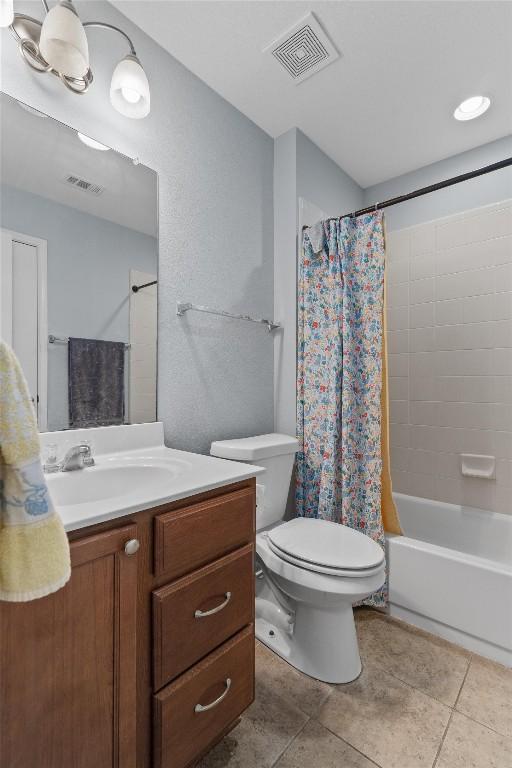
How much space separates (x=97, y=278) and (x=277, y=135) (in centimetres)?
144

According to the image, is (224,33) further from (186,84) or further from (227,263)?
(227,263)

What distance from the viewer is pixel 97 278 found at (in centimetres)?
127

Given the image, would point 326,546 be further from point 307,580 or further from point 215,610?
point 215,610

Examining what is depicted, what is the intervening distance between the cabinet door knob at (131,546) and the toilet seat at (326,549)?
72 centimetres

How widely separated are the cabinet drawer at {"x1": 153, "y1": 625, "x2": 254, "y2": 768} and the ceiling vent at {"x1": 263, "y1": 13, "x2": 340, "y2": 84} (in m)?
2.14

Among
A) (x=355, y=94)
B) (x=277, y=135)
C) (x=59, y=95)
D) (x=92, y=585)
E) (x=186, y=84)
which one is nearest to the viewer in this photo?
(x=92, y=585)

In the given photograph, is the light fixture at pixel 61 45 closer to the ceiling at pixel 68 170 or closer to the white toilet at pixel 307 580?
the ceiling at pixel 68 170

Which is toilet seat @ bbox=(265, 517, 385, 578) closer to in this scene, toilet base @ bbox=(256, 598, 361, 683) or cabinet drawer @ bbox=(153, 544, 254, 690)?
toilet base @ bbox=(256, 598, 361, 683)

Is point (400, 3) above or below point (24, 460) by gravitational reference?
above

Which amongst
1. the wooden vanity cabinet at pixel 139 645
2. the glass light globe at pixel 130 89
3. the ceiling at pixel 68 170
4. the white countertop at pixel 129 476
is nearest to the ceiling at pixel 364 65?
the glass light globe at pixel 130 89

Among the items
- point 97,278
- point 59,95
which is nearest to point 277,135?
point 59,95

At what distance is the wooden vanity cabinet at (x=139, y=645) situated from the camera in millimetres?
635

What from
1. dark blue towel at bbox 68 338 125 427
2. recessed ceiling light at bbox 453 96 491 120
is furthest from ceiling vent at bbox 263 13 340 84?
dark blue towel at bbox 68 338 125 427

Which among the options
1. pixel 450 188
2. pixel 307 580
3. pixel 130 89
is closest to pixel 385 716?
pixel 307 580
